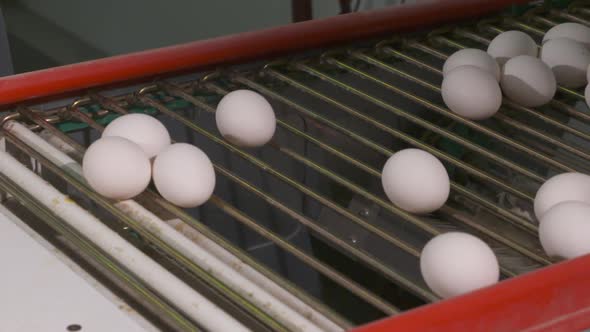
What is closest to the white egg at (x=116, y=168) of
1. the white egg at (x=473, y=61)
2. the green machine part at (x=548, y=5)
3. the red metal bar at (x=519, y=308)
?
the red metal bar at (x=519, y=308)

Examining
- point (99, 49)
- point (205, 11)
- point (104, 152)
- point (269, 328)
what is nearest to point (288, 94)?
point (104, 152)

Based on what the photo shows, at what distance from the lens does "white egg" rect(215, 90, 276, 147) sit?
1156mm

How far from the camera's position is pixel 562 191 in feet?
3.33

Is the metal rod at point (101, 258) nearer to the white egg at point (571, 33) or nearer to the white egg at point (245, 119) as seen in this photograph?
the white egg at point (245, 119)

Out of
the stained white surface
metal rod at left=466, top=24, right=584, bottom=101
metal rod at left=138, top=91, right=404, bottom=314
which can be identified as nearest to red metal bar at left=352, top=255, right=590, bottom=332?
metal rod at left=138, top=91, right=404, bottom=314

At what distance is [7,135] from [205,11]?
1.77m

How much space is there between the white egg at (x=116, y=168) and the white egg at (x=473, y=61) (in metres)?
0.48

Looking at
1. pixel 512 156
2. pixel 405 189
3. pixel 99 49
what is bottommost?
pixel 99 49

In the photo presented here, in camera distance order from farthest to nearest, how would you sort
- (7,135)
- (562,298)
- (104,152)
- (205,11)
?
(205,11), (7,135), (104,152), (562,298)

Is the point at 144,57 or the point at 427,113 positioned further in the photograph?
the point at 427,113

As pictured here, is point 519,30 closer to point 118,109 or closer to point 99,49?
point 118,109

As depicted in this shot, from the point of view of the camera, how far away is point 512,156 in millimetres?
1376

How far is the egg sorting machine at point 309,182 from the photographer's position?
31.6 inches

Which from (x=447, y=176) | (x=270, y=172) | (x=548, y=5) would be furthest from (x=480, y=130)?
(x=548, y=5)
